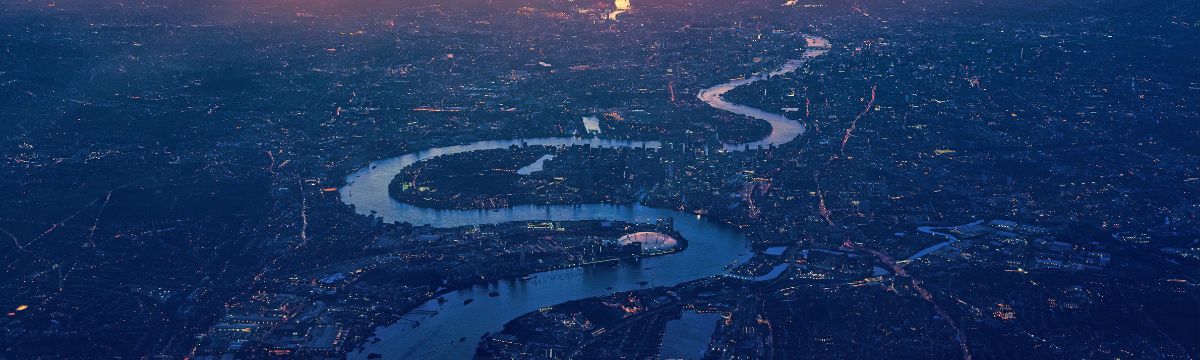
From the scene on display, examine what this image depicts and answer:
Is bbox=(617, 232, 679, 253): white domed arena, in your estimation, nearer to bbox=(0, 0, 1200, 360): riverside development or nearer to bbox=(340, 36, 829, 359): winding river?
bbox=(0, 0, 1200, 360): riverside development

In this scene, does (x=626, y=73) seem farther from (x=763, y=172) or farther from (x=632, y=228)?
(x=632, y=228)

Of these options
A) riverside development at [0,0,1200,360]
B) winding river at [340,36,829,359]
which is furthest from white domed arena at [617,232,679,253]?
winding river at [340,36,829,359]

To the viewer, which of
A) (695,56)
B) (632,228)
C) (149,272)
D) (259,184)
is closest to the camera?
(149,272)

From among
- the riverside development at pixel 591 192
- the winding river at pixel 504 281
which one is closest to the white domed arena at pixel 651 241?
the riverside development at pixel 591 192

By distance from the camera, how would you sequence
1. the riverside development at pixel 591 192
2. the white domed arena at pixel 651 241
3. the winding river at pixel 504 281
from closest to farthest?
the winding river at pixel 504 281
the riverside development at pixel 591 192
the white domed arena at pixel 651 241

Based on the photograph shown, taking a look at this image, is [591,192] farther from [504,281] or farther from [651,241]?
[504,281]

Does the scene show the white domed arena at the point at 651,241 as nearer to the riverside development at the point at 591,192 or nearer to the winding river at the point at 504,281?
the riverside development at the point at 591,192

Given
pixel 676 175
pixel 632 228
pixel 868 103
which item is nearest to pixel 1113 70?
pixel 868 103
